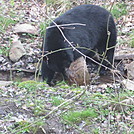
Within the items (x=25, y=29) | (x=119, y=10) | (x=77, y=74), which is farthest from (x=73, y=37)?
(x=119, y=10)

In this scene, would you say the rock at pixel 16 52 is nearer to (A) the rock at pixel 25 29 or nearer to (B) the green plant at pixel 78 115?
(A) the rock at pixel 25 29

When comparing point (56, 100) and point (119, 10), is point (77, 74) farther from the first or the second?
point (119, 10)

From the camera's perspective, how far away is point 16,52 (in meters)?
7.20

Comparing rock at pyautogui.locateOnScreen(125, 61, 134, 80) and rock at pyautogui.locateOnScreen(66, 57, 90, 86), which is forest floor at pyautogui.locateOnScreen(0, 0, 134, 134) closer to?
rock at pyautogui.locateOnScreen(125, 61, 134, 80)

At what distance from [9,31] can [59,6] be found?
1.94 meters

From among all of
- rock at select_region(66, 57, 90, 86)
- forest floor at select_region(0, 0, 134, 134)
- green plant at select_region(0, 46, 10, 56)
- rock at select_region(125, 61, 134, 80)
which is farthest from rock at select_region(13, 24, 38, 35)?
rock at select_region(125, 61, 134, 80)

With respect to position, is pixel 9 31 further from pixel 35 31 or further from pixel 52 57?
pixel 52 57

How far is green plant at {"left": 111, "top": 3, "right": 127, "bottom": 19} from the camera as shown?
29.7 ft

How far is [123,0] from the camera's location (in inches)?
383

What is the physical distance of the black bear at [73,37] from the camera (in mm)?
5816

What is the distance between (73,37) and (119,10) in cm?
364

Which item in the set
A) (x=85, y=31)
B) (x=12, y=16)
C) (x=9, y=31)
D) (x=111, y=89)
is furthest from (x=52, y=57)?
(x=12, y=16)

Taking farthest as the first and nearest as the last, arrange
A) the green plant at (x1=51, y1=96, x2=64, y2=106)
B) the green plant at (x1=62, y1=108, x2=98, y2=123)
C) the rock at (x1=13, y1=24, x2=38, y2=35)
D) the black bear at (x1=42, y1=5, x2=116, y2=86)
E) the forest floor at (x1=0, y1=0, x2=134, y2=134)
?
the rock at (x1=13, y1=24, x2=38, y2=35) → the black bear at (x1=42, y1=5, x2=116, y2=86) → the green plant at (x1=51, y1=96, x2=64, y2=106) → the green plant at (x1=62, y1=108, x2=98, y2=123) → the forest floor at (x1=0, y1=0, x2=134, y2=134)

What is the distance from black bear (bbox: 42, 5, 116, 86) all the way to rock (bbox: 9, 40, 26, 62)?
3.80 feet
